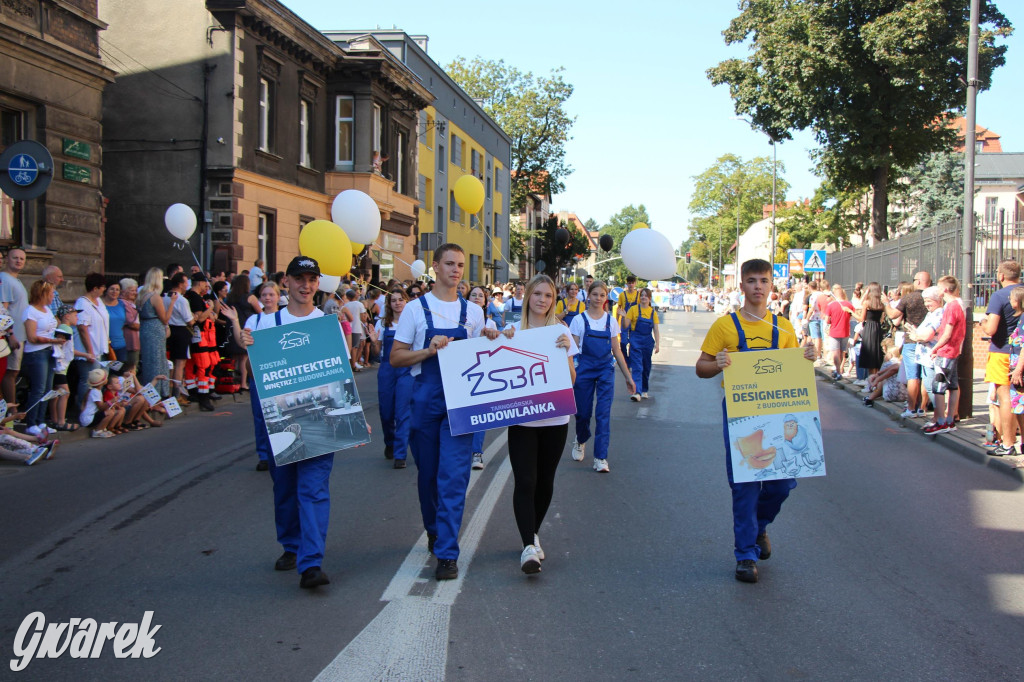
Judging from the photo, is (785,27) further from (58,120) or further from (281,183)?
(58,120)

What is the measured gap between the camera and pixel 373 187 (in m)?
27.6

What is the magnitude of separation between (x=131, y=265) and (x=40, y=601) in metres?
19.1

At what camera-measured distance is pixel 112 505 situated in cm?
701

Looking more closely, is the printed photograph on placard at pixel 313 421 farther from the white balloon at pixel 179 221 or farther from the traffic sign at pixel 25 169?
the white balloon at pixel 179 221

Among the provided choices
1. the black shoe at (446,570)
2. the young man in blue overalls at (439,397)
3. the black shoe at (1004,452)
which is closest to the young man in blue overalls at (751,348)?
the young man in blue overalls at (439,397)

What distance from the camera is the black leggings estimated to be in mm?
5363

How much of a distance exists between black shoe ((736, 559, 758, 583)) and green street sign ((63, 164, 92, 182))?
46.7ft

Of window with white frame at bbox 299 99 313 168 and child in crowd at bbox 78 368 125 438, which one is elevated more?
window with white frame at bbox 299 99 313 168

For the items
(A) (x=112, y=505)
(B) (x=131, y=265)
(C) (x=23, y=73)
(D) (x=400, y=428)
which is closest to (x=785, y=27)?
(B) (x=131, y=265)

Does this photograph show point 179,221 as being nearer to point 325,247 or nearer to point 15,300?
point 15,300

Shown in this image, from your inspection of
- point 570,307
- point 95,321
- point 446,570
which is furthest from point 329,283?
point 446,570

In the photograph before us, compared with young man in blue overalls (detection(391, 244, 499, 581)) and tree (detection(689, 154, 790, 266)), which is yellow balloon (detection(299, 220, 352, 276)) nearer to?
young man in blue overalls (detection(391, 244, 499, 581))

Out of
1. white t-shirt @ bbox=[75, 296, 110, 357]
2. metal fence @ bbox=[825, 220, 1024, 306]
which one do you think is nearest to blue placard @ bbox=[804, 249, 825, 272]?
metal fence @ bbox=[825, 220, 1024, 306]

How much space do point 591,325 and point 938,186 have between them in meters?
51.7
